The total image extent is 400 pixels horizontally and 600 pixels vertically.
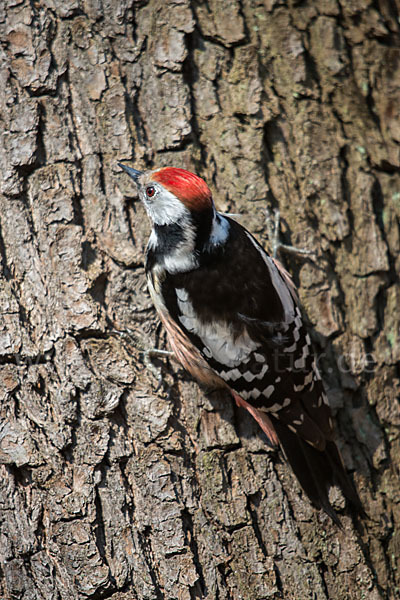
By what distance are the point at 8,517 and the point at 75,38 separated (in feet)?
7.25

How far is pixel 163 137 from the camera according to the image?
8.52 ft

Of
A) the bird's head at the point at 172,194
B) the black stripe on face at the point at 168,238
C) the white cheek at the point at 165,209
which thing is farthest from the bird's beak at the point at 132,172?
the black stripe on face at the point at 168,238

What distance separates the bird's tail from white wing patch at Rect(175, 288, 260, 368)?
1.15ft

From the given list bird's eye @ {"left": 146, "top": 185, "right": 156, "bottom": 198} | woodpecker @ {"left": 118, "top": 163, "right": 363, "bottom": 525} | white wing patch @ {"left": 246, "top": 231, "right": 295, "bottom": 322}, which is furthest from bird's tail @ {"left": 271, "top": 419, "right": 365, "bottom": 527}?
bird's eye @ {"left": 146, "top": 185, "right": 156, "bottom": 198}

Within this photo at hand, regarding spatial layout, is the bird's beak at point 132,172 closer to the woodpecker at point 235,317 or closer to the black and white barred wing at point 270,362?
the woodpecker at point 235,317

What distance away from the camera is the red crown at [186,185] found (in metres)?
2.41

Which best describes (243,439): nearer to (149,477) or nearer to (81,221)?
(149,477)

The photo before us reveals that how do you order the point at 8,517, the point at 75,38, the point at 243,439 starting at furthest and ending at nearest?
the point at 75,38
the point at 243,439
the point at 8,517

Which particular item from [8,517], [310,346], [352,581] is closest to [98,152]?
[310,346]

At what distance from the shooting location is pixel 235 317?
98.4 inches

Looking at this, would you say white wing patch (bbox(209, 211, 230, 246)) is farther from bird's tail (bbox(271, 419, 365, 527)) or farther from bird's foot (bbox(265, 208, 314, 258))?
bird's tail (bbox(271, 419, 365, 527))

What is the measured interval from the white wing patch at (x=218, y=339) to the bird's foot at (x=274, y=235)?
48 cm

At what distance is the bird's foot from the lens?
2.62 meters

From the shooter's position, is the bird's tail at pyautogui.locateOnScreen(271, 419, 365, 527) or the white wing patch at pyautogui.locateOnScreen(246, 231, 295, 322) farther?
the white wing patch at pyautogui.locateOnScreen(246, 231, 295, 322)
